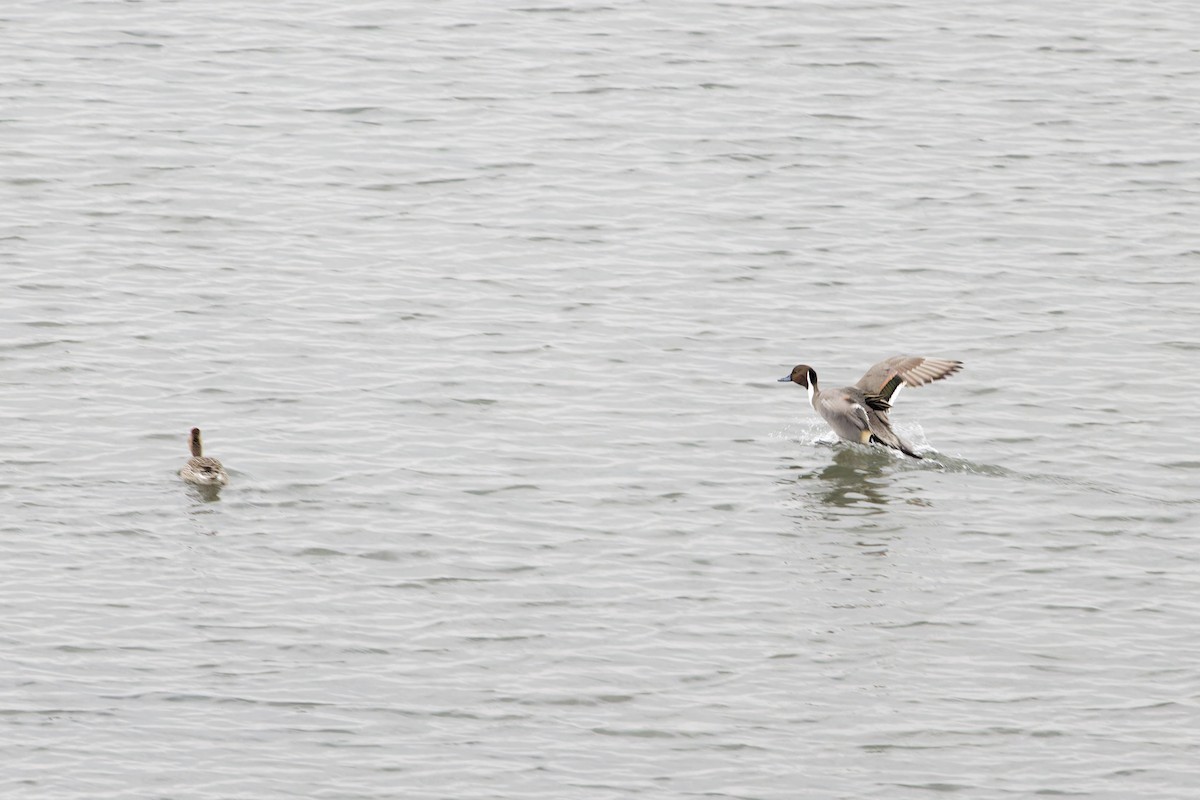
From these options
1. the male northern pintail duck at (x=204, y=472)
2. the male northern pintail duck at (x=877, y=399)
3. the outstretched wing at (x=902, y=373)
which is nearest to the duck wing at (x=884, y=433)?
the male northern pintail duck at (x=877, y=399)

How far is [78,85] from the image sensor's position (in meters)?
23.6

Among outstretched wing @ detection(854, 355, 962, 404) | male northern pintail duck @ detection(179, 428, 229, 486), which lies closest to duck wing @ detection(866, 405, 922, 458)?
outstretched wing @ detection(854, 355, 962, 404)

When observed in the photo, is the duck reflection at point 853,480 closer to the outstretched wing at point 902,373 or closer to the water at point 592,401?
the water at point 592,401

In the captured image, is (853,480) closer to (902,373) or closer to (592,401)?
(902,373)

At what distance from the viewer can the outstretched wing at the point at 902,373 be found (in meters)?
15.4

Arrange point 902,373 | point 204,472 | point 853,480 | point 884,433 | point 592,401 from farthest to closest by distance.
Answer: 1. point 592,401
2. point 902,373
3. point 884,433
4. point 853,480
5. point 204,472

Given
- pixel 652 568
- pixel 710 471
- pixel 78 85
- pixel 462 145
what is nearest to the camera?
pixel 652 568

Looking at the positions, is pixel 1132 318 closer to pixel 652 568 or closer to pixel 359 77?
pixel 652 568

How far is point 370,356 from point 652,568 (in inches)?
181

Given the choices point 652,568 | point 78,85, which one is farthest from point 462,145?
point 652,568

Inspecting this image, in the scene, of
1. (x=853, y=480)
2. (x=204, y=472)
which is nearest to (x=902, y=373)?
(x=853, y=480)

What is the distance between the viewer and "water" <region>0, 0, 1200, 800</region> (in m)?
10.6

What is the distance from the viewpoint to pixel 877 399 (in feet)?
50.6

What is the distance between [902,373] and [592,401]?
2.31 meters
